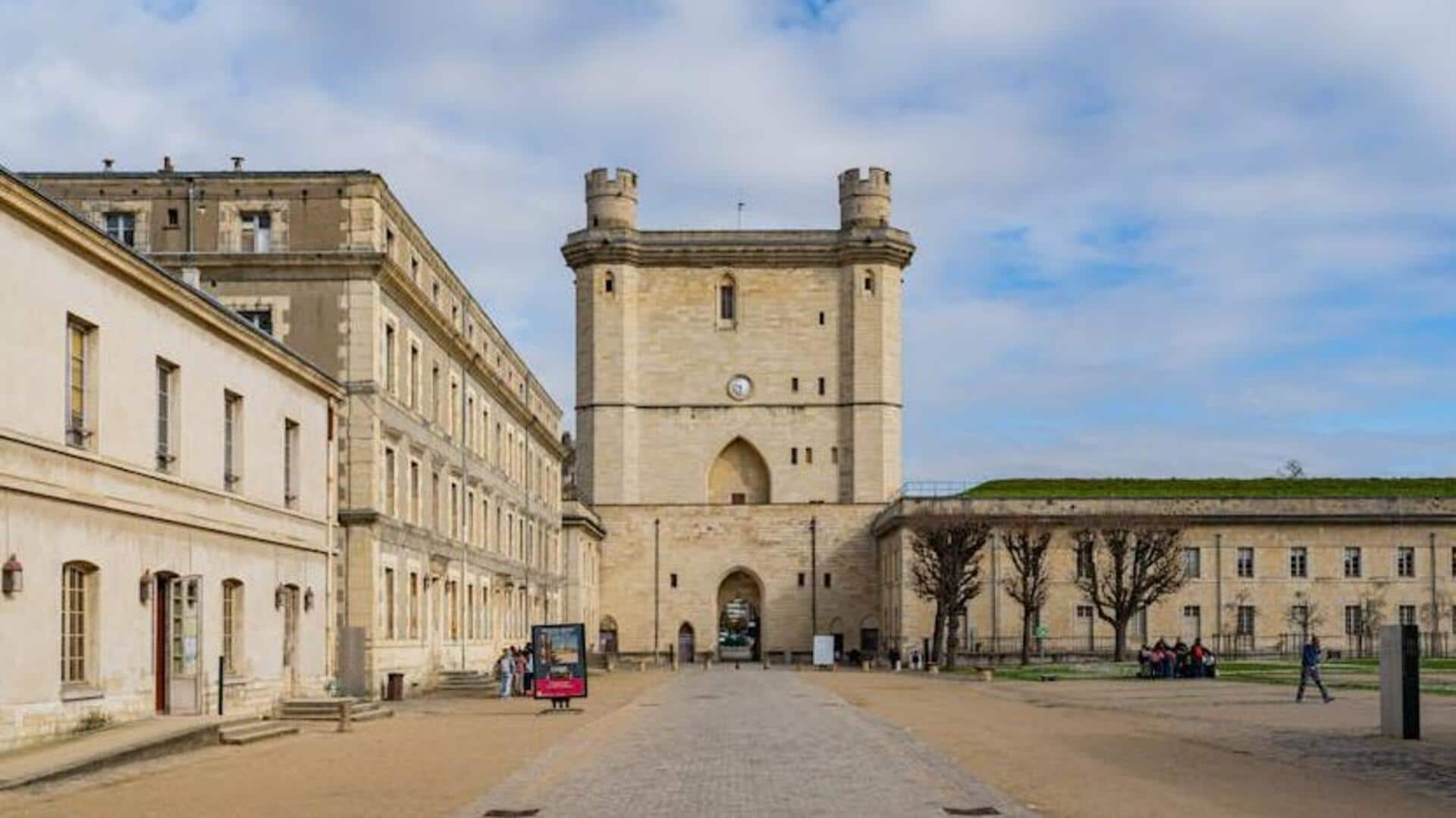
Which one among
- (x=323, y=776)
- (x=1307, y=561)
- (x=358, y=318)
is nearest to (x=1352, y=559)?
(x=1307, y=561)

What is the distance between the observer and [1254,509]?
289ft

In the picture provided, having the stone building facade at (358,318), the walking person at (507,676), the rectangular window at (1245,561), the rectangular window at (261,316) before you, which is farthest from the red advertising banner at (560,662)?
the rectangular window at (1245,561)

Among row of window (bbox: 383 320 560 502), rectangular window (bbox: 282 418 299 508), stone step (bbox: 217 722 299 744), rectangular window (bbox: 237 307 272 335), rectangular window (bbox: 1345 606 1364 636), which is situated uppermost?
rectangular window (bbox: 237 307 272 335)

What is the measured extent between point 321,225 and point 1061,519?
52638 millimetres

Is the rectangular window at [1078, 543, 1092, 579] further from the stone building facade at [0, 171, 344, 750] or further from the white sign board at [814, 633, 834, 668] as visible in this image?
the stone building facade at [0, 171, 344, 750]

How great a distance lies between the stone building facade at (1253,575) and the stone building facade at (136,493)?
5374 cm

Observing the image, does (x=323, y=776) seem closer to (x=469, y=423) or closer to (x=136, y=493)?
(x=136, y=493)

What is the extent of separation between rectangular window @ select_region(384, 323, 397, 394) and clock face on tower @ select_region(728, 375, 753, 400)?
56.8 m

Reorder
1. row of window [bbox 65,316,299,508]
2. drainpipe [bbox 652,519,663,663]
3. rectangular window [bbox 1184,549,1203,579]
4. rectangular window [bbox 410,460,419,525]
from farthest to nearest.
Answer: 1. drainpipe [bbox 652,519,663,663]
2. rectangular window [bbox 1184,549,1203,579]
3. rectangular window [bbox 410,460,419,525]
4. row of window [bbox 65,316,299,508]

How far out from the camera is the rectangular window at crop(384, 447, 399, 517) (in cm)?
4231

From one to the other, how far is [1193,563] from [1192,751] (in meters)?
64.6

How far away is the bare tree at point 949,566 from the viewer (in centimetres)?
7750

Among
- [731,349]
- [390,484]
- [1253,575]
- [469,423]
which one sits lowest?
[1253,575]

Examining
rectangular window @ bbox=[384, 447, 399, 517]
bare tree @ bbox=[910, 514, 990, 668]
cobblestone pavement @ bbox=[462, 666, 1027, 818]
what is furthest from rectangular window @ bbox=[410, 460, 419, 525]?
bare tree @ bbox=[910, 514, 990, 668]
